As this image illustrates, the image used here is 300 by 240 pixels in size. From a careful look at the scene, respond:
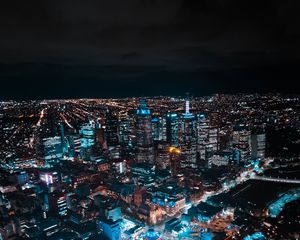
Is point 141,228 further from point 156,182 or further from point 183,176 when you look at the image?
point 183,176

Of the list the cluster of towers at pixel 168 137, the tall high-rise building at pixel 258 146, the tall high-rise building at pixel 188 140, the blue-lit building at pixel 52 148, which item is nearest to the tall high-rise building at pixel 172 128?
the cluster of towers at pixel 168 137

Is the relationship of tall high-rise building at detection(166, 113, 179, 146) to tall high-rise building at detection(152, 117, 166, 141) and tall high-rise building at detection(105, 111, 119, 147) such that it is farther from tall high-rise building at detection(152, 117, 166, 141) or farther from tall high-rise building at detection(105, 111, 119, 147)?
tall high-rise building at detection(105, 111, 119, 147)

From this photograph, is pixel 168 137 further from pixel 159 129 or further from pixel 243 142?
pixel 243 142

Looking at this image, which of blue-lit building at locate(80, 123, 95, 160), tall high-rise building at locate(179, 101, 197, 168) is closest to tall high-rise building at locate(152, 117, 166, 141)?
tall high-rise building at locate(179, 101, 197, 168)

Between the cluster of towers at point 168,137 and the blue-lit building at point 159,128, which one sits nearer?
the cluster of towers at point 168,137

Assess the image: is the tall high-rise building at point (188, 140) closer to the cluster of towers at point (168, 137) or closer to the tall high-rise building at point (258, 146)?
the cluster of towers at point (168, 137)

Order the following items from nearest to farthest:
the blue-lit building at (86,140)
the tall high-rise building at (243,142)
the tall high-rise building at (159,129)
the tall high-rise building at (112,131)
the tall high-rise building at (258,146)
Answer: the tall high-rise building at (243,142)
the tall high-rise building at (258,146)
the blue-lit building at (86,140)
the tall high-rise building at (159,129)
the tall high-rise building at (112,131)

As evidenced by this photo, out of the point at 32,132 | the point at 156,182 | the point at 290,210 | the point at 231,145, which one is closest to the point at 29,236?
the point at 156,182

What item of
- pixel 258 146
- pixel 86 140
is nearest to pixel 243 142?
pixel 258 146
